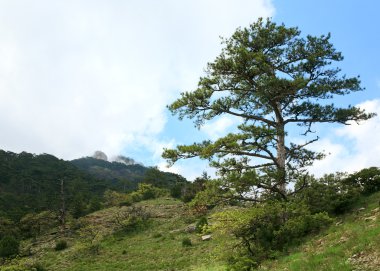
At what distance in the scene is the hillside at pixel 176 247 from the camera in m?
11.6

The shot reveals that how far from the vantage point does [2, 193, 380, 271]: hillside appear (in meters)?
11.6

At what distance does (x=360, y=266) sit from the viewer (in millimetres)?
9961

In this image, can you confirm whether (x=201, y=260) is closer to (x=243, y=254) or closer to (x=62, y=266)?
(x=243, y=254)

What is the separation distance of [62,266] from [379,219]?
24709 millimetres

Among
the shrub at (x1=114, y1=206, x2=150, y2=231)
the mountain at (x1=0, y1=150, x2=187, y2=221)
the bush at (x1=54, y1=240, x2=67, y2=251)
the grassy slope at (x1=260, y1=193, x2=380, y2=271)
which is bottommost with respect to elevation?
the grassy slope at (x1=260, y1=193, x2=380, y2=271)

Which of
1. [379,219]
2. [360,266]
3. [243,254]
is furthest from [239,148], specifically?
[360,266]

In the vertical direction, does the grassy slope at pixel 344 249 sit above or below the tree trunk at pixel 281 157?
below

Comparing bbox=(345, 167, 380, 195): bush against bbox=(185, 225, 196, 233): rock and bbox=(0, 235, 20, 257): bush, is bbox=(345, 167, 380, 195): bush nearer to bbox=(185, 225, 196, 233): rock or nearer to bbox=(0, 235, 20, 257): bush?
bbox=(185, 225, 196, 233): rock

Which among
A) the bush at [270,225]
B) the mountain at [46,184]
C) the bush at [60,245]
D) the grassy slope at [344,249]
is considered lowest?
the grassy slope at [344,249]

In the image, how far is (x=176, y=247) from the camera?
95.4 ft

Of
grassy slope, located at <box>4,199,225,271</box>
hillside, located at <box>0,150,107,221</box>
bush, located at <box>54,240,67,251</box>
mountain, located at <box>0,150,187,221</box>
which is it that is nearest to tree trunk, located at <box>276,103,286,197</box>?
grassy slope, located at <box>4,199,225,271</box>

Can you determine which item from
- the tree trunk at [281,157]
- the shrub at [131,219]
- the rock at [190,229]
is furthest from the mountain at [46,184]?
the tree trunk at [281,157]

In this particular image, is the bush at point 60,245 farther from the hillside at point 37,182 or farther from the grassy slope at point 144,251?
the hillside at point 37,182

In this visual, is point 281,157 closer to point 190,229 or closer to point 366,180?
point 366,180
